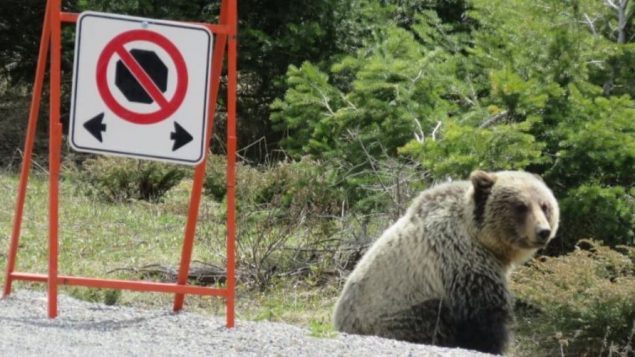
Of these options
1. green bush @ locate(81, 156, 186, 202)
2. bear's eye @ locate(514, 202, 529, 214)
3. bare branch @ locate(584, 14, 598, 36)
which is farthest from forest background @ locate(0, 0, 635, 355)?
bear's eye @ locate(514, 202, 529, 214)

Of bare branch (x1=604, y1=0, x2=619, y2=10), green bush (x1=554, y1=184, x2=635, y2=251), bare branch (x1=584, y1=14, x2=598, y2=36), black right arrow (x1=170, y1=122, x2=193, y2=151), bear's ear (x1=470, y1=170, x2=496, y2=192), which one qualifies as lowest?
green bush (x1=554, y1=184, x2=635, y2=251)

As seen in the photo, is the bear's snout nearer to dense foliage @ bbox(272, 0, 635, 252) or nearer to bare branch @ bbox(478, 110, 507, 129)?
dense foliage @ bbox(272, 0, 635, 252)

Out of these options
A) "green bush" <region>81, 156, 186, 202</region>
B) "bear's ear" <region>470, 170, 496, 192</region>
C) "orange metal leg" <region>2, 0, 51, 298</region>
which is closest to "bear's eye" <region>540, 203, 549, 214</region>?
"bear's ear" <region>470, 170, 496, 192</region>

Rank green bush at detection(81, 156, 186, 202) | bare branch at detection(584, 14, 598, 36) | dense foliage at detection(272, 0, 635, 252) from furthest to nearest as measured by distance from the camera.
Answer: green bush at detection(81, 156, 186, 202)
bare branch at detection(584, 14, 598, 36)
dense foliage at detection(272, 0, 635, 252)

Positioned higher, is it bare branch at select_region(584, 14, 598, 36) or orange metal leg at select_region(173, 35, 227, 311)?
bare branch at select_region(584, 14, 598, 36)

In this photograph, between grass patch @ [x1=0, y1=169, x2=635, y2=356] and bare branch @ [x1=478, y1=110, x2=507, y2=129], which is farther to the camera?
bare branch @ [x1=478, y1=110, x2=507, y2=129]

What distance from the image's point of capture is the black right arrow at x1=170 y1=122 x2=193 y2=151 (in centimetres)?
690

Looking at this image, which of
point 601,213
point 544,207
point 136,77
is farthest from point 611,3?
point 136,77

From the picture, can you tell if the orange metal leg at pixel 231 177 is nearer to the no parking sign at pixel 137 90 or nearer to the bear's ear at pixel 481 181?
the no parking sign at pixel 137 90

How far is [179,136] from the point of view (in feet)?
22.7

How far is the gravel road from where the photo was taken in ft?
A: 19.9

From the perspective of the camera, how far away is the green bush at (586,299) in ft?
28.9

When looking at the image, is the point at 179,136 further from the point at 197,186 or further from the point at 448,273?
the point at 448,273

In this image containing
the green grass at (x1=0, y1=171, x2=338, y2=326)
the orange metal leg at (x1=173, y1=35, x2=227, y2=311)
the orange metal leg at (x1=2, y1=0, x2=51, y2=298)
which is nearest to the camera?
the orange metal leg at (x1=2, y1=0, x2=51, y2=298)
